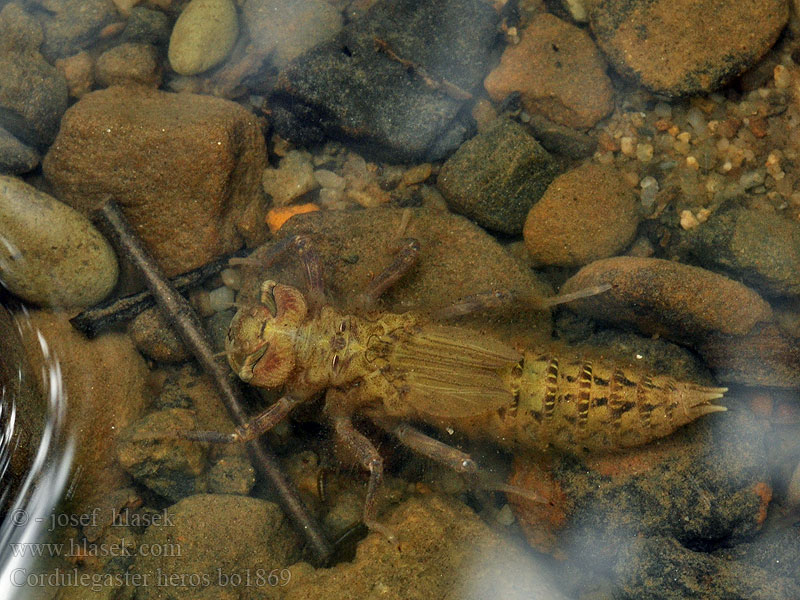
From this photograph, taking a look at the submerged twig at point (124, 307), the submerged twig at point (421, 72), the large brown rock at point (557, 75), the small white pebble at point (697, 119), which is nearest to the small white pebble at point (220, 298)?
the submerged twig at point (124, 307)

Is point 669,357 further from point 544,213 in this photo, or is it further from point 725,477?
point 544,213

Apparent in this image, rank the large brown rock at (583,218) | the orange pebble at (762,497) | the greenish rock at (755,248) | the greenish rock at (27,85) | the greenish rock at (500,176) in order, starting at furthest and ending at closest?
→ the greenish rock at (27,85) < the greenish rock at (500,176) < the large brown rock at (583,218) < the greenish rock at (755,248) < the orange pebble at (762,497)

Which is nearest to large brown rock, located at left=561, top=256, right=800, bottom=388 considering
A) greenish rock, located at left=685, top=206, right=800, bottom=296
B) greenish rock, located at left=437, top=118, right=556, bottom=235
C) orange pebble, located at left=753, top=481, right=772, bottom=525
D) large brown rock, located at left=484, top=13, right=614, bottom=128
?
greenish rock, located at left=685, top=206, right=800, bottom=296

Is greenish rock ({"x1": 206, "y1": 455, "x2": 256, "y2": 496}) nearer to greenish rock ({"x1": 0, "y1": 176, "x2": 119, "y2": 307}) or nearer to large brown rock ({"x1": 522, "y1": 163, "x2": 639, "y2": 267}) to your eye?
greenish rock ({"x1": 0, "y1": 176, "x2": 119, "y2": 307})

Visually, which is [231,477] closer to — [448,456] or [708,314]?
[448,456]

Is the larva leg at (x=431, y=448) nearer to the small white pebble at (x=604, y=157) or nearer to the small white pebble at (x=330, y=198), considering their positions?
the small white pebble at (x=330, y=198)

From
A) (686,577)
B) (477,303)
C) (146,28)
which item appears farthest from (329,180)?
(686,577)
